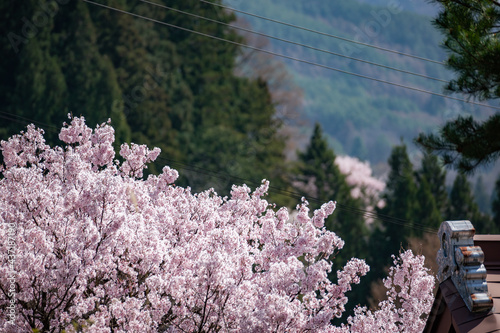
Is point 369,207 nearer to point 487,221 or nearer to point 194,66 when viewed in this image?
point 487,221

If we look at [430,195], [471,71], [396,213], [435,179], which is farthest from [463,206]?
[471,71]

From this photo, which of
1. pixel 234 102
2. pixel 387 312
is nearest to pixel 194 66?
pixel 234 102

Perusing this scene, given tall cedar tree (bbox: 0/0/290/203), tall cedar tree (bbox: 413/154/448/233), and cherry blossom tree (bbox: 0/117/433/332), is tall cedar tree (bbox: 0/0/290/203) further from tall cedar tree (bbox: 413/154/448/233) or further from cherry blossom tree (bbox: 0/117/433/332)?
cherry blossom tree (bbox: 0/117/433/332)

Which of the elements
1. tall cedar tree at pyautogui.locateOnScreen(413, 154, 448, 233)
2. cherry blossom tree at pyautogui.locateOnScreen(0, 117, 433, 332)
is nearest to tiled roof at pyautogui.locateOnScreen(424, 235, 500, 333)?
cherry blossom tree at pyautogui.locateOnScreen(0, 117, 433, 332)

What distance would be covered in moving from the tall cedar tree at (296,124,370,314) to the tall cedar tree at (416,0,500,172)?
23467mm

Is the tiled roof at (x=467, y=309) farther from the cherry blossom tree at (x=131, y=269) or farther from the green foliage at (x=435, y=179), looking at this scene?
the green foliage at (x=435, y=179)

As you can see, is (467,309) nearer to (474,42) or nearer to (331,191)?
(474,42)

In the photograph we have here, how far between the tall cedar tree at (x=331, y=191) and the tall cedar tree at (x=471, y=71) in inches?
924

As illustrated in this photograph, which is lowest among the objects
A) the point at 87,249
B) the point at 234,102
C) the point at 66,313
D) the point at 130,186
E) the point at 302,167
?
the point at 66,313

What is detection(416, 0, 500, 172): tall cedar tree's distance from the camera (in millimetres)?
10430

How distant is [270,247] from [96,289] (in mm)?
2514

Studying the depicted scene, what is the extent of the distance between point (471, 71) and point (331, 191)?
97.2ft

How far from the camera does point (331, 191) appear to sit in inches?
1598

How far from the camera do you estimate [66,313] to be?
6926 millimetres
